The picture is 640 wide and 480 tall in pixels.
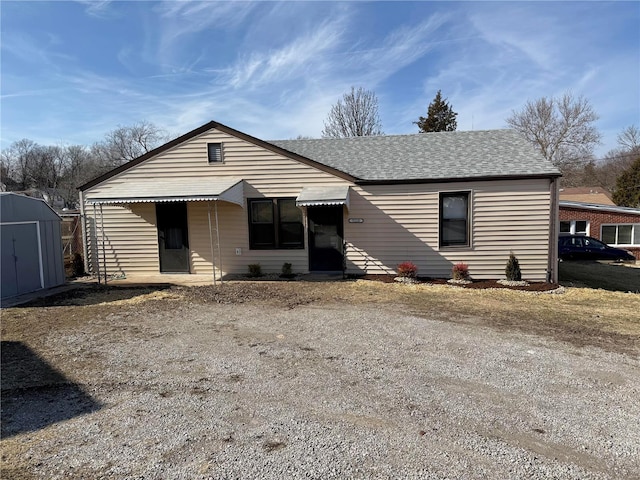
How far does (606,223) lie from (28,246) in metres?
26.3

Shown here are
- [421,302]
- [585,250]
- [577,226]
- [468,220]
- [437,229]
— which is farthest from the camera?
[577,226]

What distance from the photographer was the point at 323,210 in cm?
1105

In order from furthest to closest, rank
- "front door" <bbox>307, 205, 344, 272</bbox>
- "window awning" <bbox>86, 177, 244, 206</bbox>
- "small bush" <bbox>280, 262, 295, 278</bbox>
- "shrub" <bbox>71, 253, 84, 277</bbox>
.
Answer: "shrub" <bbox>71, 253, 84, 277</bbox>, "front door" <bbox>307, 205, 344, 272</bbox>, "small bush" <bbox>280, 262, 295, 278</bbox>, "window awning" <bbox>86, 177, 244, 206</bbox>

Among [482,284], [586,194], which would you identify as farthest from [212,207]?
[586,194]

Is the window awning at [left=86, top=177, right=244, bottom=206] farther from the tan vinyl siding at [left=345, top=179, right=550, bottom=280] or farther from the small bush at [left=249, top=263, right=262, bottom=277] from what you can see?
the tan vinyl siding at [left=345, top=179, right=550, bottom=280]

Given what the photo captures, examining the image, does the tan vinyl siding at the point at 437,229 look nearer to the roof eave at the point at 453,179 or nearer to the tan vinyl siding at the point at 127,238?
the roof eave at the point at 453,179

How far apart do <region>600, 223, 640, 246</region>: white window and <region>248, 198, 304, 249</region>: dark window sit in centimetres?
1997

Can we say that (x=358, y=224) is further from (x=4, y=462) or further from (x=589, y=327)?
(x=4, y=462)

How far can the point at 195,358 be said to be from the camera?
4969mm

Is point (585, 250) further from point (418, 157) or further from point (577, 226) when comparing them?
point (418, 157)

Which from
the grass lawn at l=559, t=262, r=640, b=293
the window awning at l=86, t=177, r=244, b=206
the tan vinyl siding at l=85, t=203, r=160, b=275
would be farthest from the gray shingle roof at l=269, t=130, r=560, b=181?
the tan vinyl siding at l=85, t=203, r=160, b=275

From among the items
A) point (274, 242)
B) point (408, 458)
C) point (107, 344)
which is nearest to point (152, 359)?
point (107, 344)

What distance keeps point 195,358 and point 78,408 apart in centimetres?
146

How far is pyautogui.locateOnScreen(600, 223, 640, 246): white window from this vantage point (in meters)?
21.9
